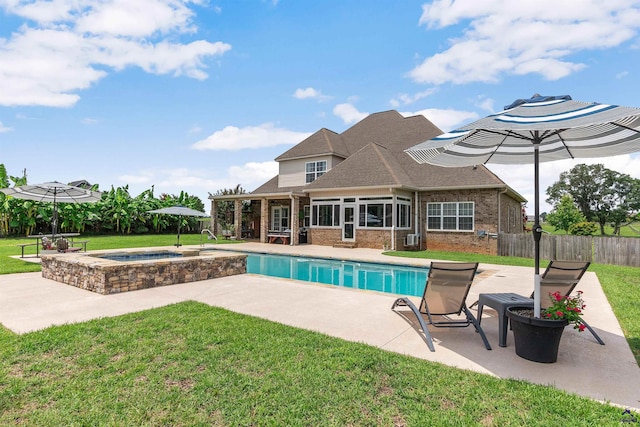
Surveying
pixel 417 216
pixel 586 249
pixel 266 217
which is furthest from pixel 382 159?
pixel 586 249

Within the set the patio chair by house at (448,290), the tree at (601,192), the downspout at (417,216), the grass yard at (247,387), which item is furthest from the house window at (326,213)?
the tree at (601,192)

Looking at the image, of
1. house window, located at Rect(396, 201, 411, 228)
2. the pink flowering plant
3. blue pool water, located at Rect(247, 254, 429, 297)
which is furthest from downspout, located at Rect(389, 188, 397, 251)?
the pink flowering plant

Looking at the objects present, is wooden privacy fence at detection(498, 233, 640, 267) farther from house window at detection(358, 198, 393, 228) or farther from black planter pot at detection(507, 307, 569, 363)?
black planter pot at detection(507, 307, 569, 363)

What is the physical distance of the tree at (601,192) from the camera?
149 ft

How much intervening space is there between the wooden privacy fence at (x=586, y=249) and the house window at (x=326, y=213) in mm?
9278

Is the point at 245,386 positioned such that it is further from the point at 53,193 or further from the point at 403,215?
the point at 403,215

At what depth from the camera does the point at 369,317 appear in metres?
5.54

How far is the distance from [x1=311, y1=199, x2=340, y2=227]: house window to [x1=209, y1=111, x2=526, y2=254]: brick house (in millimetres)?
60

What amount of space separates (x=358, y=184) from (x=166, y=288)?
41.2 feet

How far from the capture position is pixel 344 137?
86.1ft

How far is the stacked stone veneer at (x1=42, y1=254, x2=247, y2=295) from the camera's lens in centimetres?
712

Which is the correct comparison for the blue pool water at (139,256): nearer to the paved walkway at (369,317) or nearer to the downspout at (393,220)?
the paved walkway at (369,317)

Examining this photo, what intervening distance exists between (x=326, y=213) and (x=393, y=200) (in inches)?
177

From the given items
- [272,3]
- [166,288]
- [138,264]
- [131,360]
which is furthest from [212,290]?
[272,3]
